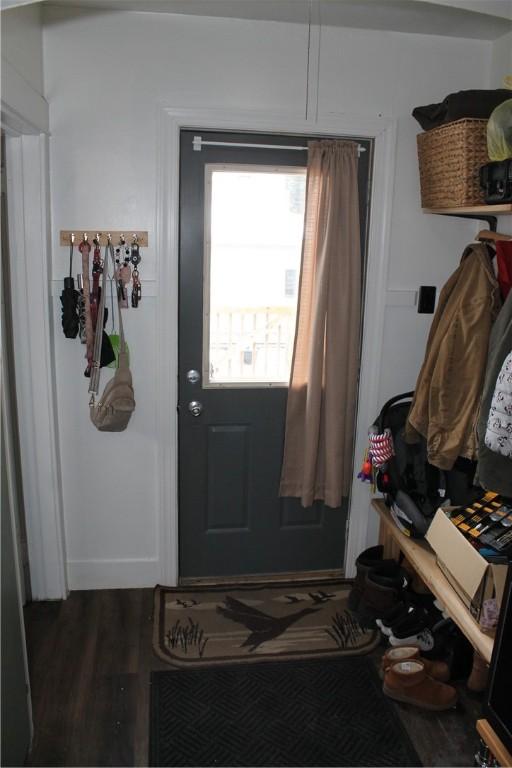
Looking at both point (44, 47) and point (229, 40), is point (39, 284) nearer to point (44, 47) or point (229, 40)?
point (44, 47)

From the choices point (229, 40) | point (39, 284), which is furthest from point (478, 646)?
point (229, 40)

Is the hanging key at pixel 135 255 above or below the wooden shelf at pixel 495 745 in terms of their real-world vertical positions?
above

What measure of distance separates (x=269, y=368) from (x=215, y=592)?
111cm

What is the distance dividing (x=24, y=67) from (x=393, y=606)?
100.0 inches

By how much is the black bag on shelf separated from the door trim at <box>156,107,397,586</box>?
23.9 inches

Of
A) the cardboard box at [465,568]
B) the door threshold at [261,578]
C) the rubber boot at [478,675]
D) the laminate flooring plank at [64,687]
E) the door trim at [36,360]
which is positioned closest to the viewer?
the cardboard box at [465,568]

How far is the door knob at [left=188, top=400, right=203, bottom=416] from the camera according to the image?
110 inches

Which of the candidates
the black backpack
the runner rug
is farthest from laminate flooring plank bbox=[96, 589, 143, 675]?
the black backpack

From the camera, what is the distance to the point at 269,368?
2.82 meters

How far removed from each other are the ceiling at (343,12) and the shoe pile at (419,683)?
2.42 meters

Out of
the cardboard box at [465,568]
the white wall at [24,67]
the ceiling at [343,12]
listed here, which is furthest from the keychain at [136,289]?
the cardboard box at [465,568]

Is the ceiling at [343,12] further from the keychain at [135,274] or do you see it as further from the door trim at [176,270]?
the keychain at [135,274]

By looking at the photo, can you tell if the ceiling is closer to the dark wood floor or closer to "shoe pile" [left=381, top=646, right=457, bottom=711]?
"shoe pile" [left=381, top=646, right=457, bottom=711]

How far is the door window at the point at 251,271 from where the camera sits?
104 inches
